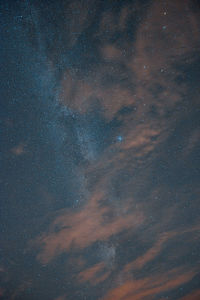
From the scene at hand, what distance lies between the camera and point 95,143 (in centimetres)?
897

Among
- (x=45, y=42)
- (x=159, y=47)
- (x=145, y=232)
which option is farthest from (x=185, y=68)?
(x=145, y=232)

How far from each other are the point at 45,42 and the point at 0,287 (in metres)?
15.3

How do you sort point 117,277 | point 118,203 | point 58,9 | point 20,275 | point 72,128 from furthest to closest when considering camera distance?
point 117,277, point 20,275, point 118,203, point 72,128, point 58,9

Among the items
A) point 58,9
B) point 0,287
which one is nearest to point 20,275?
point 0,287

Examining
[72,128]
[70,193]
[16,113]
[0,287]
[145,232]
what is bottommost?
[145,232]

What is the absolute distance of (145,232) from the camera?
14062 mm

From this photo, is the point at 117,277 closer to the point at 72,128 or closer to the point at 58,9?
the point at 72,128

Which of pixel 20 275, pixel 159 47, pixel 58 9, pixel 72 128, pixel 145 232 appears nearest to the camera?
pixel 58 9

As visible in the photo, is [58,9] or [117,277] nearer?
[58,9]

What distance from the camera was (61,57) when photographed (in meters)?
6.40

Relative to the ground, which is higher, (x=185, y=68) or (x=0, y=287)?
(x=185, y=68)

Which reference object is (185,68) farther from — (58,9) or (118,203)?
(118,203)

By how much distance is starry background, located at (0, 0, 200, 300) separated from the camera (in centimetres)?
604

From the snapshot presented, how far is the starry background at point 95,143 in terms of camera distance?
6035 millimetres
